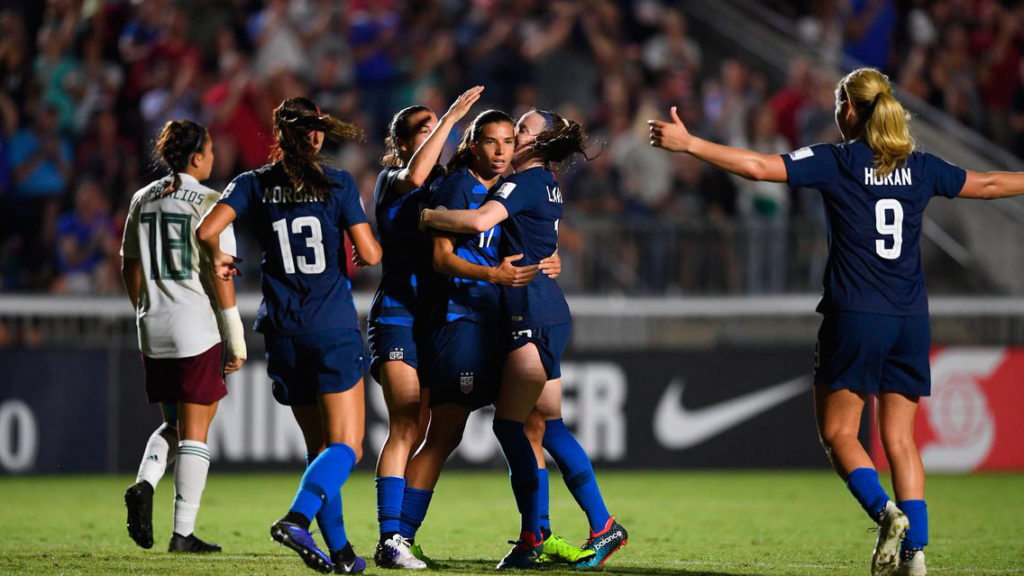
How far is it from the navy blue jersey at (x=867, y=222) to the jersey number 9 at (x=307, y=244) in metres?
2.14

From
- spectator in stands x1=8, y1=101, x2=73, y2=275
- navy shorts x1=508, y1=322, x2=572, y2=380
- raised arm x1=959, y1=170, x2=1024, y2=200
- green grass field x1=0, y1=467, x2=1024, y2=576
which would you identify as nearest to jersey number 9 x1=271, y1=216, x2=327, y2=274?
navy shorts x1=508, y1=322, x2=572, y2=380

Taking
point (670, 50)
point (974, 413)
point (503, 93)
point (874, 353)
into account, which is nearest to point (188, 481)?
point (874, 353)

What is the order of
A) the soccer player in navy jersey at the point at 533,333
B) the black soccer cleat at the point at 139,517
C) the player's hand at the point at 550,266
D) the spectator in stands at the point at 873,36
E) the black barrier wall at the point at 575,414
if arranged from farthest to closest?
1. the spectator in stands at the point at 873,36
2. the black barrier wall at the point at 575,414
3. the black soccer cleat at the point at 139,517
4. the player's hand at the point at 550,266
5. the soccer player in navy jersey at the point at 533,333

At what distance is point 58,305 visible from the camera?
521 inches

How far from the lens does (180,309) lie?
303 inches

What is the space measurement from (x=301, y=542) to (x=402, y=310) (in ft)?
4.55

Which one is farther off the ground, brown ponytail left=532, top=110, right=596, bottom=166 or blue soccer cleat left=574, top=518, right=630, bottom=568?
brown ponytail left=532, top=110, right=596, bottom=166

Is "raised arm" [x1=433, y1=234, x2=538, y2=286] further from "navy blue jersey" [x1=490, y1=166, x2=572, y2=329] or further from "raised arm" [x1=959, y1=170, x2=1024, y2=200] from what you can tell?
"raised arm" [x1=959, y1=170, x2=1024, y2=200]

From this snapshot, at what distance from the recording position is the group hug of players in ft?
21.8

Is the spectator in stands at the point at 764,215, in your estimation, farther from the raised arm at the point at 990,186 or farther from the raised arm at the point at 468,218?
the raised arm at the point at 468,218

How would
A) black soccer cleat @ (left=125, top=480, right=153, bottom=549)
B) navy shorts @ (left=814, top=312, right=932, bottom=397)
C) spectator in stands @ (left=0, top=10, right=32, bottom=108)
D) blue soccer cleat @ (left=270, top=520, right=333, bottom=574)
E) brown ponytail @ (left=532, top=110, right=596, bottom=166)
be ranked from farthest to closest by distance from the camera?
spectator in stands @ (left=0, top=10, right=32, bottom=108), black soccer cleat @ (left=125, top=480, right=153, bottom=549), brown ponytail @ (left=532, top=110, right=596, bottom=166), navy shorts @ (left=814, top=312, right=932, bottom=397), blue soccer cleat @ (left=270, top=520, right=333, bottom=574)

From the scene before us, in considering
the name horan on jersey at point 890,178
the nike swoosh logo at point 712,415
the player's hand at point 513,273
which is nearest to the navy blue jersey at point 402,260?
the player's hand at point 513,273

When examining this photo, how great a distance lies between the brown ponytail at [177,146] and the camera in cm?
772

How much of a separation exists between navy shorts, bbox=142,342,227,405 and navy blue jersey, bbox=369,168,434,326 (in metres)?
1.02
